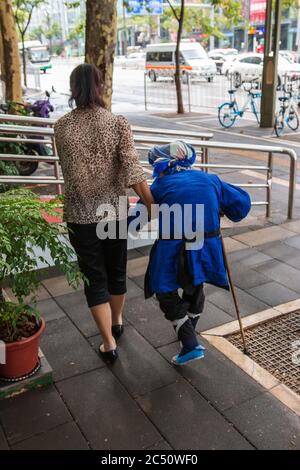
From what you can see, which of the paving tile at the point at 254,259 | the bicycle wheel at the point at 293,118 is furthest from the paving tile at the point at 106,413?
the bicycle wheel at the point at 293,118

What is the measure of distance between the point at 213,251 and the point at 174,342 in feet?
2.43

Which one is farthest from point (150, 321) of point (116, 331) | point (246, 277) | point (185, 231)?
point (246, 277)

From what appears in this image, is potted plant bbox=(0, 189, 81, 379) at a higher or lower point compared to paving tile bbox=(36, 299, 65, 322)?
higher

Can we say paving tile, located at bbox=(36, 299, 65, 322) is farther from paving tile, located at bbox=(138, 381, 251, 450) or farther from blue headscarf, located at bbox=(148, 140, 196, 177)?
blue headscarf, located at bbox=(148, 140, 196, 177)

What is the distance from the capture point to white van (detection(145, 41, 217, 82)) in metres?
25.4

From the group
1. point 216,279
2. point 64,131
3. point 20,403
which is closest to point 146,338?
point 216,279

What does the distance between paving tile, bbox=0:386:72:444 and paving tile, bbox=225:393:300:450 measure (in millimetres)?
866

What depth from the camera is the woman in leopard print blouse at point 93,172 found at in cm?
258

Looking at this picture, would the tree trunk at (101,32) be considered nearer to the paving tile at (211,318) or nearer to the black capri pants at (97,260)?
the paving tile at (211,318)

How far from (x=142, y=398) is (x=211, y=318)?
3.23 feet

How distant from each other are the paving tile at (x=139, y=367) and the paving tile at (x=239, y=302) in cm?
73

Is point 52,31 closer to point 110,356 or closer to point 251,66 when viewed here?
point 251,66

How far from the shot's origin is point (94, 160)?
8.59 ft

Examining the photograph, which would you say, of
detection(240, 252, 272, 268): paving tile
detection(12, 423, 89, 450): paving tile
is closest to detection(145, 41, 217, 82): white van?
detection(240, 252, 272, 268): paving tile
